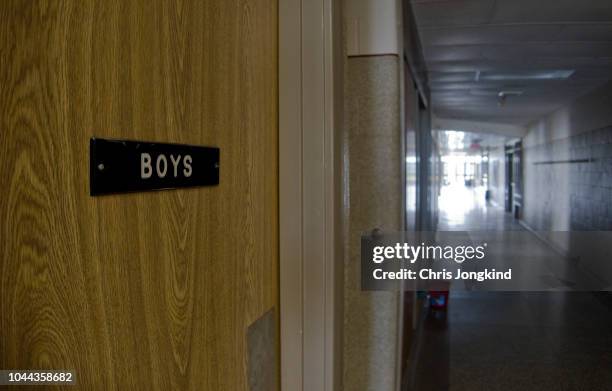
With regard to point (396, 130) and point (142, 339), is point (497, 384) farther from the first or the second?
point (142, 339)

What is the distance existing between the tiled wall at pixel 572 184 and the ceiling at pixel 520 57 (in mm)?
115

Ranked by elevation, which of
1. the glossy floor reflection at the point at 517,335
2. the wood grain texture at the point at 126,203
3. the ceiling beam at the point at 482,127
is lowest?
Answer: the glossy floor reflection at the point at 517,335

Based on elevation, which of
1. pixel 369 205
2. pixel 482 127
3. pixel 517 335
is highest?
pixel 482 127

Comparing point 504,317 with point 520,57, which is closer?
point 520,57

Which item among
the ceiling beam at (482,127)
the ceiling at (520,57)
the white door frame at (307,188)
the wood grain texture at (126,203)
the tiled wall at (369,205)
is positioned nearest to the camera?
the wood grain texture at (126,203)

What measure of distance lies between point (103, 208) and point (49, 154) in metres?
0.09

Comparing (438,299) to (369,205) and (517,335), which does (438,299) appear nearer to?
(517,335)

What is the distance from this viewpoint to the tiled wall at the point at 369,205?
1310mm

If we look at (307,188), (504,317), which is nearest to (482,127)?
(504,317)

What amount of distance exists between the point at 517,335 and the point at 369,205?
574 millimetres

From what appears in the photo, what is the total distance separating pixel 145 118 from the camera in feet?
1.86

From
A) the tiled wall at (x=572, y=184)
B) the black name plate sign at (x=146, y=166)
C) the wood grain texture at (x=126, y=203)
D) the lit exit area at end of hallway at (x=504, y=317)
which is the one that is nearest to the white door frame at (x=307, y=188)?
the wood grain texture at (x=126, y=203)

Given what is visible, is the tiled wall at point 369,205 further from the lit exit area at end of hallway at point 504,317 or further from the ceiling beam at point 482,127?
the ceiling beam at point 482,127

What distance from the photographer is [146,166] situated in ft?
1.86
